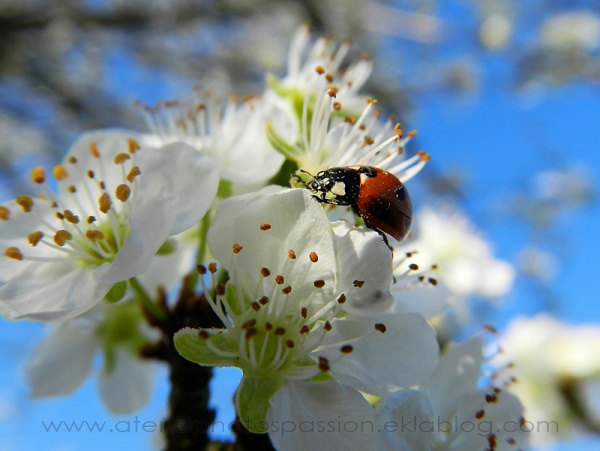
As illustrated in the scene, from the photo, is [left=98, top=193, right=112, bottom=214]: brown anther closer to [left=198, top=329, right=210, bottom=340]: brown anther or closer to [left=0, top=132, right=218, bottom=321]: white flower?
[left=0, top=132, right=218, bottom=321]: white flower

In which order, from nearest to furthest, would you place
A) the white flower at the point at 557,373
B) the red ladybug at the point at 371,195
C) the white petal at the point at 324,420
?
1. the white petal at the point at 324,420
2. the red ladybug at the point at 371,195
3. the white flower at the point at 557,373

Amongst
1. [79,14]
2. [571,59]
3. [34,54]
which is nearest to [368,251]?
[79,14]

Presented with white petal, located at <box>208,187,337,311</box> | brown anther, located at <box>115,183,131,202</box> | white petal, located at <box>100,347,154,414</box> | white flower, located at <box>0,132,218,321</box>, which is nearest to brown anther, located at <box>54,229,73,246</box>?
white flower, located at <box>0,132,218,321</box>

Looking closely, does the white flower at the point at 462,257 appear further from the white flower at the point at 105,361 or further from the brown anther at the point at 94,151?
the brown anther at the point at 94,151

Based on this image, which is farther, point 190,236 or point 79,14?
point 79,14

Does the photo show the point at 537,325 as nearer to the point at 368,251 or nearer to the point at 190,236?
the point at 190,236

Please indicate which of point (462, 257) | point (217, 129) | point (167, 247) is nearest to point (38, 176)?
point (167, 247)

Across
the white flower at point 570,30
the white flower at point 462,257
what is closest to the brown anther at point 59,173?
the white flower at point 462,257
